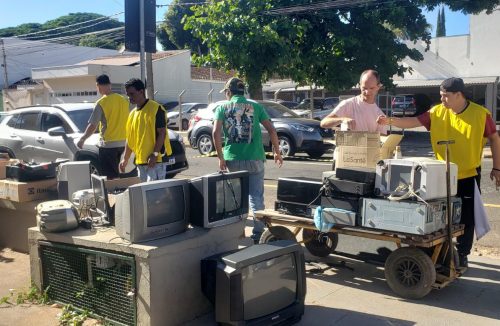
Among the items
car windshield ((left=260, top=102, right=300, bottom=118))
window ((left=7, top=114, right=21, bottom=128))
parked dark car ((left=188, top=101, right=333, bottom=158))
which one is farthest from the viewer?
car windshield ((left=260, top=102, right=300, bottom=118))

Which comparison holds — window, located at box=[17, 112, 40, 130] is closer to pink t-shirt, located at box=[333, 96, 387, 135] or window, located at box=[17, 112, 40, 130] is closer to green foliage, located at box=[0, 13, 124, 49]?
pink t-shirt, located at box=[333, 96, 387, 135]

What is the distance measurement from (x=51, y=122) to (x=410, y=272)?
7628mm

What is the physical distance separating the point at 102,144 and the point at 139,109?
1.32m

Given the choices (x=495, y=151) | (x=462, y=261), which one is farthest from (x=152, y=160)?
(x=495, y=151)

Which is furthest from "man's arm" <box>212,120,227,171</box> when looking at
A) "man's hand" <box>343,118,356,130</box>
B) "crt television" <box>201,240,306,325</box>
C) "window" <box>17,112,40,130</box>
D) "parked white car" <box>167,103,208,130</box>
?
"parked white car" <box>167,103,208,130</box>

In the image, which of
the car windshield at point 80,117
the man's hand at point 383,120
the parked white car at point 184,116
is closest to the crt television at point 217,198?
the man's hand at point 383,120

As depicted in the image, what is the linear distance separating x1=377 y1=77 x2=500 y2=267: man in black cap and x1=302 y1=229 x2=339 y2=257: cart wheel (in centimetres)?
123

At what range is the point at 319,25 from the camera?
60.2ft

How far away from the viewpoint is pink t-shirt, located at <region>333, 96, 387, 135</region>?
5.29 m

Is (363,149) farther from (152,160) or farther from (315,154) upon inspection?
(315,154)

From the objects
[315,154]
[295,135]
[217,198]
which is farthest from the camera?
[315,154]

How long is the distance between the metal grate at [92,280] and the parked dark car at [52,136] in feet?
14.7

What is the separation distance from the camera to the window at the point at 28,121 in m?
10.3

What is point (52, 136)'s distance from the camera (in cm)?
962
